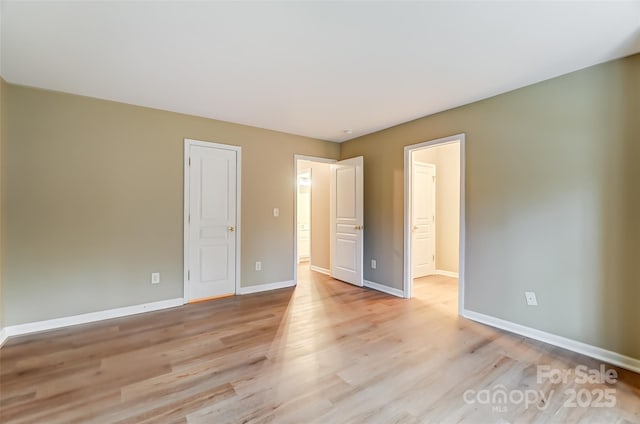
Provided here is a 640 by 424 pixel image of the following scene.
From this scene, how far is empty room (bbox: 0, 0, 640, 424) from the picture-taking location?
182 cm

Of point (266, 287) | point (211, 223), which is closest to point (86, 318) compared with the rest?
point (211, 223)

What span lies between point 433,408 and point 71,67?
3.81m

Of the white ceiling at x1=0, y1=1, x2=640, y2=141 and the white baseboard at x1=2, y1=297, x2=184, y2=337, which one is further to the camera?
the white baseboard at x1=2, y1=297, x2=184, y2=337

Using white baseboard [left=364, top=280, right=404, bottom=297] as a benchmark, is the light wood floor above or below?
below

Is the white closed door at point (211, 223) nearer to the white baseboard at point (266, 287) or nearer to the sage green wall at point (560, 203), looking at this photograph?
the white baseboard at point (266, 287)

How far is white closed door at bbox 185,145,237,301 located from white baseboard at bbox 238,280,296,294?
0.55ft

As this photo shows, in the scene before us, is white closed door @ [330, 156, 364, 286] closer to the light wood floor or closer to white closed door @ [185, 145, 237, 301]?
the light wood floor

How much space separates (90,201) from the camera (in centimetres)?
311

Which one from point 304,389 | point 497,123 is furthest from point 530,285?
point 304,389

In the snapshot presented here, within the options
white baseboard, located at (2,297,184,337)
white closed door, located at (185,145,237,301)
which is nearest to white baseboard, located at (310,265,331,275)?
white closed door, located at (185,145,237,301)

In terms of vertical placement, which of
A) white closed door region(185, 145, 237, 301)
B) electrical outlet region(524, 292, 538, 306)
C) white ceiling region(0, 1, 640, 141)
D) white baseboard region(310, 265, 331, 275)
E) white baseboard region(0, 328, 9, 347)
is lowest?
white baseboard region(0, 328, 9, 347)

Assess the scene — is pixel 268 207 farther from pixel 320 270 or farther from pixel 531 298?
pixel 531 298

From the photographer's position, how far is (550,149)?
2631mm

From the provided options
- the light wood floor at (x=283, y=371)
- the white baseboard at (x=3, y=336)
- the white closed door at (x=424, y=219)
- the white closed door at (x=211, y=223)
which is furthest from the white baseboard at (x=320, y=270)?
the white baseboard at (x=3, y=336)
